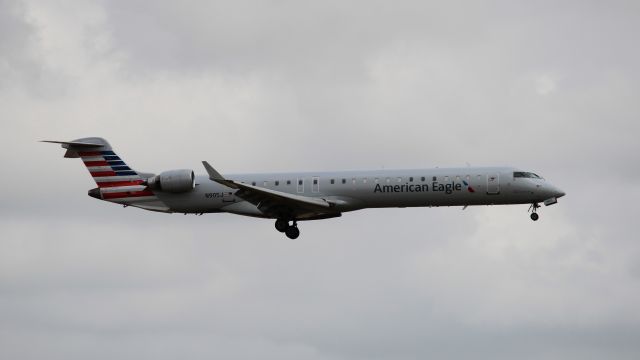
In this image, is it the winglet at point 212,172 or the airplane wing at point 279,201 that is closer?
the winglet at point 212,172

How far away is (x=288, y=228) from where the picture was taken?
61.0 m

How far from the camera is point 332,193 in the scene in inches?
2325

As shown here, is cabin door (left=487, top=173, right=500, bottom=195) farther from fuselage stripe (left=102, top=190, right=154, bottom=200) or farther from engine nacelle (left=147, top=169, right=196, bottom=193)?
fuselage stripe (left=102, top=190, right=154, bottom=200)

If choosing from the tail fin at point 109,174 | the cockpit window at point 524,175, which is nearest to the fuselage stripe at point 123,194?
the tail fin at point 109,174

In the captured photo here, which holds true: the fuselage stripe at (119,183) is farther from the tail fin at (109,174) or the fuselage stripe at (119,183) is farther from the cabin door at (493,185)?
the cabin door at (493,185)

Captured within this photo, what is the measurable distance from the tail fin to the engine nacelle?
1727mm

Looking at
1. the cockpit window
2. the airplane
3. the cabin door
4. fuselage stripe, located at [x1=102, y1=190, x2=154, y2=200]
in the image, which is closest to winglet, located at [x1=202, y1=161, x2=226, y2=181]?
the airplane

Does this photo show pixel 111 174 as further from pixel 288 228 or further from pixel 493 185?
pixel 493 185

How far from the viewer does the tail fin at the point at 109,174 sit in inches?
2458

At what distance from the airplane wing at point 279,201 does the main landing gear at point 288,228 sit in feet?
2.25

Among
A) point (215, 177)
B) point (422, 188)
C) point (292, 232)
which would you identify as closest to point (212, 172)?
point (215, 177)

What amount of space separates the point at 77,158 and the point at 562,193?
23946 millimetres

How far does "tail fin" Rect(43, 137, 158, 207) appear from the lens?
62.4 meters

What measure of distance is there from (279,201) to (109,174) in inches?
374
